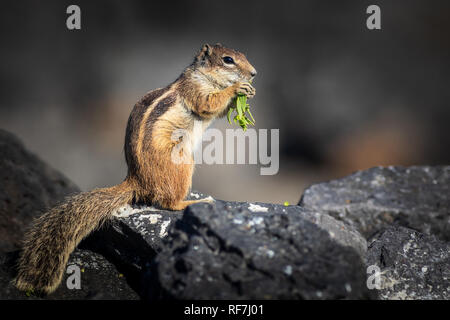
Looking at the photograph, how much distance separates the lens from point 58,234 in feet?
9.96

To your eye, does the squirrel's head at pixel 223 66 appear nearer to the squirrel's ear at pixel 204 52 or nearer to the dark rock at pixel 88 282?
the squirrel's ear at pixel 204 52

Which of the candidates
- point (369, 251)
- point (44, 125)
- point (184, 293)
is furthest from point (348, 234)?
point (44, 125)

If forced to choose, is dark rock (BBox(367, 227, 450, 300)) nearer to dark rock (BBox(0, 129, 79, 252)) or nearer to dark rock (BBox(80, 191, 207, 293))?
dark rock (BBox(80, 191, 207, 293))

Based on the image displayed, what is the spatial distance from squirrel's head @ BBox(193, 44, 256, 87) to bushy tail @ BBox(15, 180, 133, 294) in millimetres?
1456

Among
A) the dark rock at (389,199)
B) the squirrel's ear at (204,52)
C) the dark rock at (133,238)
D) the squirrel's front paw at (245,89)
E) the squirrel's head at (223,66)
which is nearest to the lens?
the dark rock at (133,238)

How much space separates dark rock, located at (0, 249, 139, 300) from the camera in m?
2.75

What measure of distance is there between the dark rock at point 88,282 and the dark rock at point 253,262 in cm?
48

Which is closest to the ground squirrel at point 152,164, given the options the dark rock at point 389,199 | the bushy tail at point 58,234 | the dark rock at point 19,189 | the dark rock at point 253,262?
the bushy tail at point 58,234

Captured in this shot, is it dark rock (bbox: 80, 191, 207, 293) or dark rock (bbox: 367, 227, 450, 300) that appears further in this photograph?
dark rock (bbox: 80, 191, 207, 293)

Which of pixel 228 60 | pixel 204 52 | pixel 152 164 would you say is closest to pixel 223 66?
pixel 228 60

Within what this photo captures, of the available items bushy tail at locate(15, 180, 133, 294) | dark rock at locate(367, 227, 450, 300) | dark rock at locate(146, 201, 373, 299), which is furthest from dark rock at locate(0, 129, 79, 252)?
dark rock at locate(367, 227, 450, 300)

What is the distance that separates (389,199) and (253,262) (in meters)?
2.96

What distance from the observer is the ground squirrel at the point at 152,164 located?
2.95 m

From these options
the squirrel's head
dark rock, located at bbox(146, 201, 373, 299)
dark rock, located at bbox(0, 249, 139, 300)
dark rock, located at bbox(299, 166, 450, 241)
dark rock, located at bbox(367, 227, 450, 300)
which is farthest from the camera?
dark rock, located at bbox(299, 166, 450, 241)
